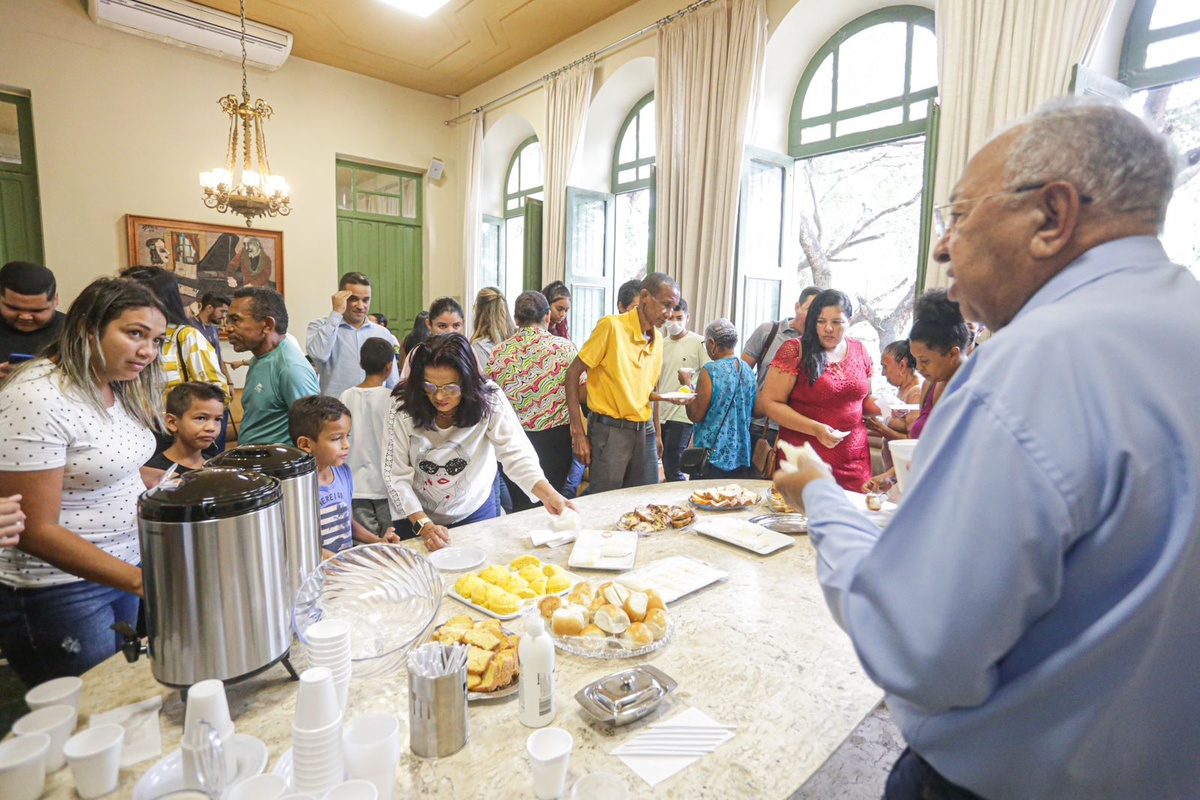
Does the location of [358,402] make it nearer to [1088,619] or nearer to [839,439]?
[839,439]

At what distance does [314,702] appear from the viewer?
0.87m

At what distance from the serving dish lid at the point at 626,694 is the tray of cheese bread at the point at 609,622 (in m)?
0.09

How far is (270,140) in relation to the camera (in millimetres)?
6953

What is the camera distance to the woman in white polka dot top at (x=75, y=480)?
4.38 ft

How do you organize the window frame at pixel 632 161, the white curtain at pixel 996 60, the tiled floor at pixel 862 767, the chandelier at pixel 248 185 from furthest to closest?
the window frame at pixel 632 161
the chandelier at pixel 248 185
the white curtain at pixel 996 60
the tiled floor at pixel 862 767

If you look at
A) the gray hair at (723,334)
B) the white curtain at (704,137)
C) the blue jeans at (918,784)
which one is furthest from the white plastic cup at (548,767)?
the white curtain at (704,137)

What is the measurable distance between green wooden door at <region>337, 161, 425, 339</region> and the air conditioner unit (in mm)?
1436

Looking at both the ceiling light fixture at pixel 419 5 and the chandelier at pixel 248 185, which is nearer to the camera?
the chandelier at pixel 248 185

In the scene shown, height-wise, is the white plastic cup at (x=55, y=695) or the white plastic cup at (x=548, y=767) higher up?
the white plastic cup at (x=55, y=695)

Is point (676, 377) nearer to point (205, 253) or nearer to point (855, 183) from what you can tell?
point (855, 183)

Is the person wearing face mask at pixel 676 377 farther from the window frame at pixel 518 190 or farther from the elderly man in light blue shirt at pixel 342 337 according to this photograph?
the window frame at pixel 518 190

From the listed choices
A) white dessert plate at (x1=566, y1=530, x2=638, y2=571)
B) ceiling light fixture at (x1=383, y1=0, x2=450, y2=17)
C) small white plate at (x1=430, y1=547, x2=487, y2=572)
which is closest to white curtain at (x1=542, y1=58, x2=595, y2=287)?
ceiling light fixture at (x1=383, y1=0, x2=450, y2=17)

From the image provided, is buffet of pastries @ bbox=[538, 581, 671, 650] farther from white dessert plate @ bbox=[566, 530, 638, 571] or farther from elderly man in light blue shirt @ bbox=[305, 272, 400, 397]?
elderly man in light blue shirt @ bbox=[305, 272, 400, 397]

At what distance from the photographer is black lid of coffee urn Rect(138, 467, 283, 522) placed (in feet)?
3.24
